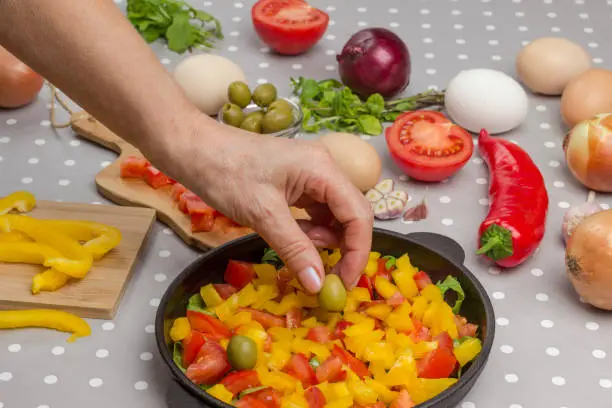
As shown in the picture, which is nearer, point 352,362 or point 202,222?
point 352,362

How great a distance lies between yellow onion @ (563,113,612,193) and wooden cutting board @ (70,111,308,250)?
545 mm

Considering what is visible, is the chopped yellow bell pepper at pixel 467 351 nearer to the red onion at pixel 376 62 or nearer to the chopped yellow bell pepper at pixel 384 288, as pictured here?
the chopped yellow bell pepper at pixel 384 288

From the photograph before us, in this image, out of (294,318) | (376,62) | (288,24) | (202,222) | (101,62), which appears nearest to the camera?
(101,62)

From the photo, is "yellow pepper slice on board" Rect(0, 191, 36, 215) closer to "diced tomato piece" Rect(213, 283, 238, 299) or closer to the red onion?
"diced tomato piece" Rect(213, 283, 238, 299)

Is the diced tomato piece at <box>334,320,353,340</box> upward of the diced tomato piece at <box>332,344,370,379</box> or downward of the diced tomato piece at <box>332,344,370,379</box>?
downward

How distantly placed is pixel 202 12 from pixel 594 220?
3.99 feet

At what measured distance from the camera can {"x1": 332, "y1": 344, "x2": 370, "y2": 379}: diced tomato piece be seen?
4.73ft

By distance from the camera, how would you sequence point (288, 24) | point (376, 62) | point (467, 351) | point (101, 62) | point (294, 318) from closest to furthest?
1. point (101, 62)
2. point (467, 351)
3. point (294, 318)
4. point (376, 62)
5. point (288, 24)

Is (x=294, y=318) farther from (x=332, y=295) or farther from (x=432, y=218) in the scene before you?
(x=432, y=218)

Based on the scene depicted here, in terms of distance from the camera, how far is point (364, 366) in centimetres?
146

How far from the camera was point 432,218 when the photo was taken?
6.20 feet

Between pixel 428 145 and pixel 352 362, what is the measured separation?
0.65 metres

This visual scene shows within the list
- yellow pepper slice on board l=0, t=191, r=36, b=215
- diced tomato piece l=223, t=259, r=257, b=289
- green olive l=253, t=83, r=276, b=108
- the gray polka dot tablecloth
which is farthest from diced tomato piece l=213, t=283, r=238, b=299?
green olive l=253, t=83, r=276, b=108

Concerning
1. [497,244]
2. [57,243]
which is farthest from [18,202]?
[497,244]
